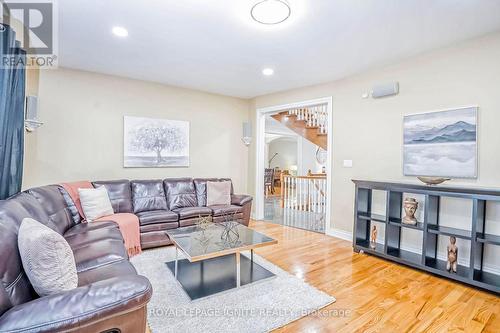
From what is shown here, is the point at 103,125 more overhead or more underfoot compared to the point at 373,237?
more overhead

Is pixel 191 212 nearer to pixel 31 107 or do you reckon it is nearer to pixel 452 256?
pixel 31 107

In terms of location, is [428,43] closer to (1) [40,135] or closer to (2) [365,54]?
(2) [365,54]

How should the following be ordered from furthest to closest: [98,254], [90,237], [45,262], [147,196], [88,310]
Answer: [147,196] < [90,237] < [98,254] < [45,262] < [88,310]

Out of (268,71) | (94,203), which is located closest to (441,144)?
(268,71)

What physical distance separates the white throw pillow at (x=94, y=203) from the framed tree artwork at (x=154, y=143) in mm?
1009

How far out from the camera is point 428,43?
2.90 m

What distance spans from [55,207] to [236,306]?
2147 millimetres

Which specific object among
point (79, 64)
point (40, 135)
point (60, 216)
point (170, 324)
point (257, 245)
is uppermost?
A: point (79, 64)

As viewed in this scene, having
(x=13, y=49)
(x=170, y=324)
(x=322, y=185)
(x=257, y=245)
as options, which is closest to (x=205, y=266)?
(x=257, y=245)

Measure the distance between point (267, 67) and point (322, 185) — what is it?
11.6 ft

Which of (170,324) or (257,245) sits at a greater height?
(257,245)

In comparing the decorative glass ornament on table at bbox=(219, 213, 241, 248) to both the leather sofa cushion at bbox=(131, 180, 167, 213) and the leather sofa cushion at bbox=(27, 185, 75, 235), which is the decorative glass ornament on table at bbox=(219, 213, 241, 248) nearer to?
the leather sofa cushion at bbox=(131, 180, 167, 213)

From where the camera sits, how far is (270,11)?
2.22 metres

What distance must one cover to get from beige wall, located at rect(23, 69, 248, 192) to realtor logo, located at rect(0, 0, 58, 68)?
0.58 m
